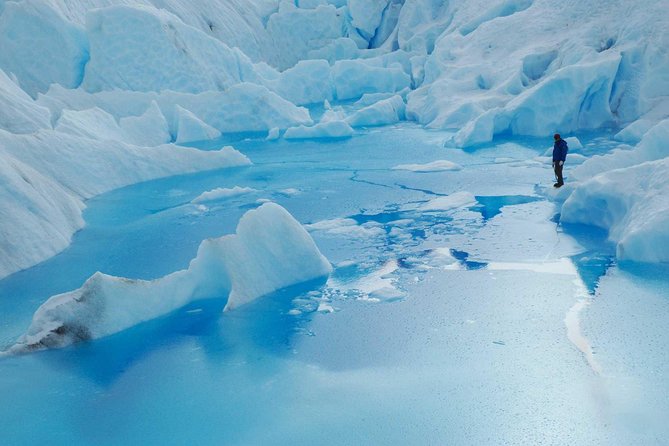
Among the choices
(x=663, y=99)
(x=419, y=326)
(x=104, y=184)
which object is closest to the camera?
(x=419, y=326)

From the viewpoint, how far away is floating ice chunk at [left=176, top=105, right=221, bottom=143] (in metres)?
14.4

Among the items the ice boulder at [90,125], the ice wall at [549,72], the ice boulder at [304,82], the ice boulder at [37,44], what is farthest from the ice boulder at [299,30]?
the ice boulder at [90,125]

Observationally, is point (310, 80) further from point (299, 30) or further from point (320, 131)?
point (299, 30)

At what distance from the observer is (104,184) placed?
1058 cm

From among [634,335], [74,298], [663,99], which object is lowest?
[634,335]

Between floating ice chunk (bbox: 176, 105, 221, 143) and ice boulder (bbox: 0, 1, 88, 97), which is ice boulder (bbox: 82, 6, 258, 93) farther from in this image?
floating ice chunk (bbox: 176, 105, 221, 143)

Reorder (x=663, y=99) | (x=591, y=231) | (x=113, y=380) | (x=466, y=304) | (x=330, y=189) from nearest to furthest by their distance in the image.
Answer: (x=113, y=380)
(x=466, y=304)
(x=591, y=231)
(x=330, y=189)
(x=663, y=99)

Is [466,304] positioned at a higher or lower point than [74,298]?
lower

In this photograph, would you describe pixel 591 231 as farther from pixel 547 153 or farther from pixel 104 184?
pixel 104 184

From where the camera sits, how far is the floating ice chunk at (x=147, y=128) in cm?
1323

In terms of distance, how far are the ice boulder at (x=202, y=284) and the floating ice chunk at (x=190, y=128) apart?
8842mm

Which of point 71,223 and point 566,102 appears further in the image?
point 566,102

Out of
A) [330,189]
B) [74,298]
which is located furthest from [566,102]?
[74,298]

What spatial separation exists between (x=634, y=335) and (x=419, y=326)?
58.8 inches
